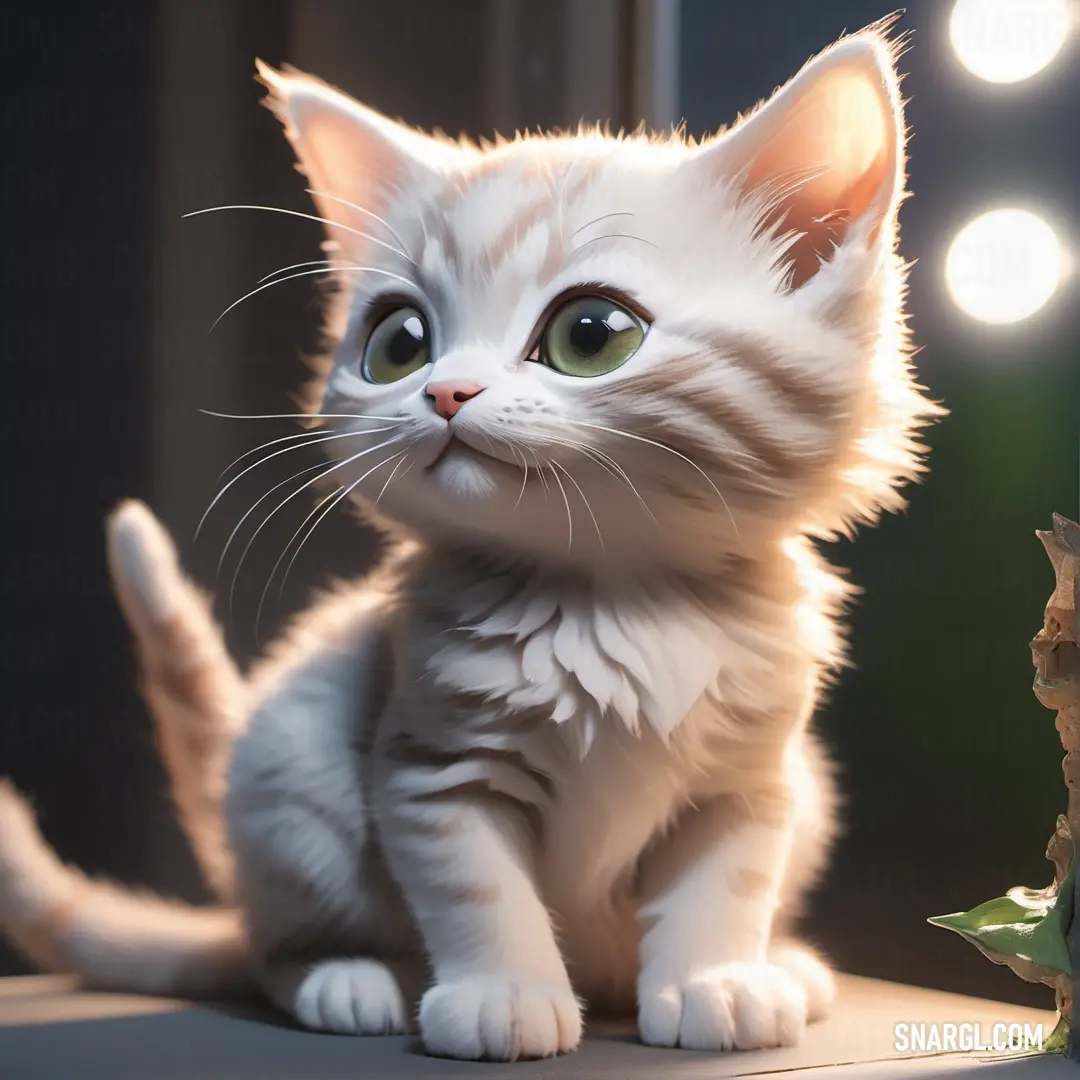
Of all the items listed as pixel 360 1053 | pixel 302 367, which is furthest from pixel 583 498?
pixel 302 367

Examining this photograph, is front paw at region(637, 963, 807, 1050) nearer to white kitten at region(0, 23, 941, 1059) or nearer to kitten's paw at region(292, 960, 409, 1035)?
white kitten at region(0, 23, 941, 1059)

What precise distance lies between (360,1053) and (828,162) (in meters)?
0.66

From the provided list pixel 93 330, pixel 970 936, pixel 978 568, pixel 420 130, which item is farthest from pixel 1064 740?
pixel 93 330

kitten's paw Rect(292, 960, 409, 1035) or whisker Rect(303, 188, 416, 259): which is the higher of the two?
whisker Rect(303, 188, 416, 259)

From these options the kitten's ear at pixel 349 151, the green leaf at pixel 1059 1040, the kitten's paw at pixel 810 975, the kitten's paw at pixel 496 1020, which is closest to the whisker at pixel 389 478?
the kitten's ear at pixel 349 151

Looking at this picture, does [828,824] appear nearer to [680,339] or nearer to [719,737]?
[719,737]

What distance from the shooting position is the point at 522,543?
89 cm

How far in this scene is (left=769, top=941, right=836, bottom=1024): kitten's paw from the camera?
97cm

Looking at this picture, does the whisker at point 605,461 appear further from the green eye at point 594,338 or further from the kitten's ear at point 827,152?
the kitten's ear at point 827,152

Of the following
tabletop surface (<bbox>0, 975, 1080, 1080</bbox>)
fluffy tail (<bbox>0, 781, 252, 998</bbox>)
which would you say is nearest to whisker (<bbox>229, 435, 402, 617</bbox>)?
fluffy tail (<bbox>0, 781, 252, 998</bbox>)

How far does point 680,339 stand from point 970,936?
1.55ft

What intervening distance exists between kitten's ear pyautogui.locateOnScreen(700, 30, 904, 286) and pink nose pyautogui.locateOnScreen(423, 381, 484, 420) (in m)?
0.24

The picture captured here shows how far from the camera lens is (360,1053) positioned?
845mm

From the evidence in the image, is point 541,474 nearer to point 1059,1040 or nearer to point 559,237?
point 559,237
